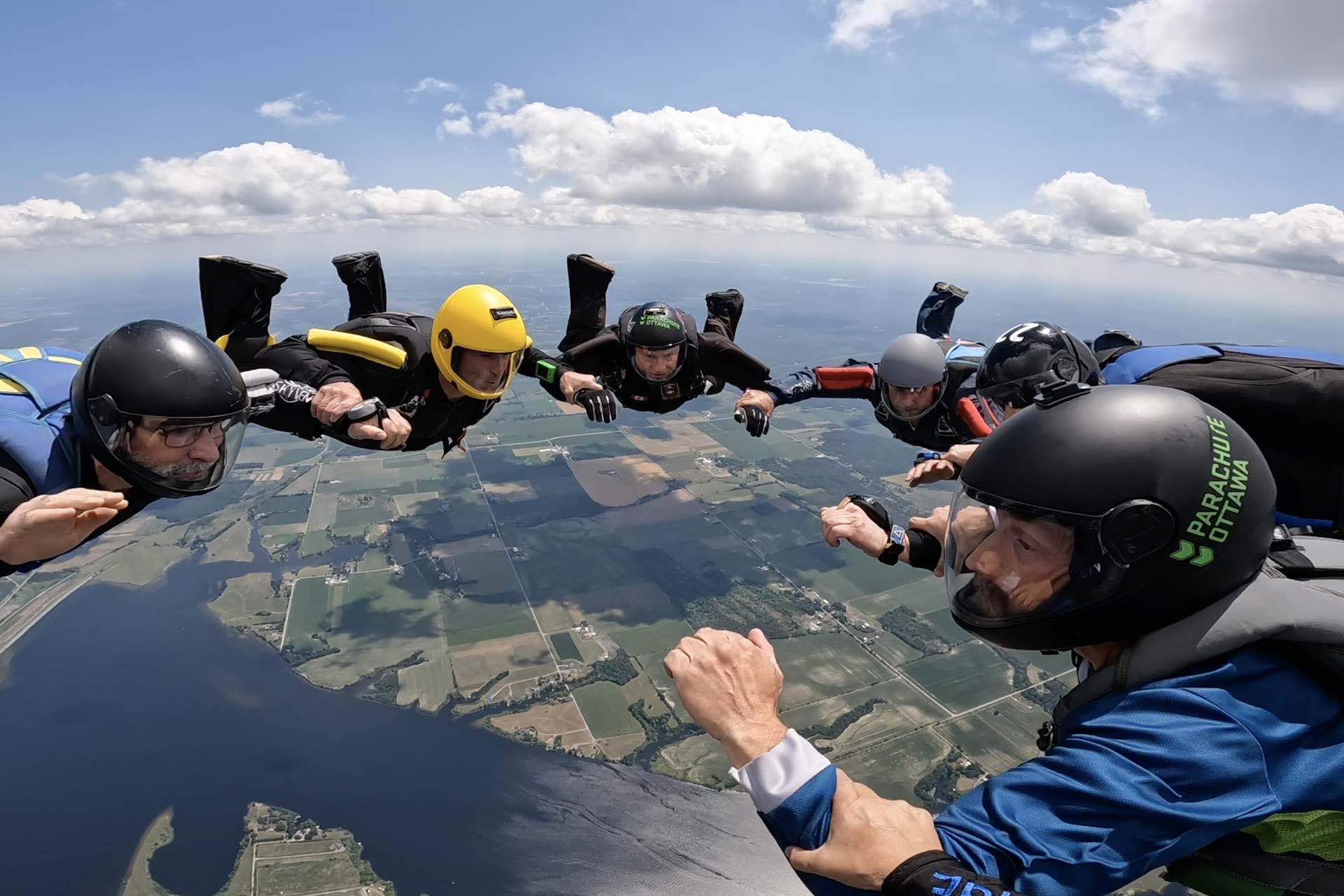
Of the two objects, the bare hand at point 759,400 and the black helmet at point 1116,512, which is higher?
the black helmet at point 1116,512

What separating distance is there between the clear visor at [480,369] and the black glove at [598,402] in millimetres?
783

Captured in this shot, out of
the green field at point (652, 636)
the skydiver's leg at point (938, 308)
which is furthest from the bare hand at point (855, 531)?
the green field at point (652, 636)

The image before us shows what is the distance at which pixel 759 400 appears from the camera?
7059 millimetres

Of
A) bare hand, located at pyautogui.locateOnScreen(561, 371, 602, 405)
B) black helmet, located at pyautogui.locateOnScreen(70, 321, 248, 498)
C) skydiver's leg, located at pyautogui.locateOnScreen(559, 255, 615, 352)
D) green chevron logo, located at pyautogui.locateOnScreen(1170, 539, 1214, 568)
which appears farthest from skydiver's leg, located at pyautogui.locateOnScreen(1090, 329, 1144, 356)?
black helmet, located at pyautogui.locateOnScreen(70, 321, 248, 498)

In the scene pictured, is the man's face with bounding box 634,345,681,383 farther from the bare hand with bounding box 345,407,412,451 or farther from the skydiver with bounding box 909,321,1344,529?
the skydiver with bounding box 909,321,1344,529

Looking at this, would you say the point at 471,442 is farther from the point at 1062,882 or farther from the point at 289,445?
the point at 1062,882

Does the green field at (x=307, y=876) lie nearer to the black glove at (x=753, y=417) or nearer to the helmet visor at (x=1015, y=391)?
the black glove at (x=753, y=417)

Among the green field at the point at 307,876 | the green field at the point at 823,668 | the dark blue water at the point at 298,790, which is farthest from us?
the green field at the point at 823,668

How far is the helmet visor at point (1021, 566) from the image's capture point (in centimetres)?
202

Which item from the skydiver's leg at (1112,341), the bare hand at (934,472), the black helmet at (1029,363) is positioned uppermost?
the skydiver's leg at (1112,341)

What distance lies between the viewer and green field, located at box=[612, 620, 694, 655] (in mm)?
32219

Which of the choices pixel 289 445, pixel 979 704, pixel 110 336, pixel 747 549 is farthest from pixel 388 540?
pixel 110 336

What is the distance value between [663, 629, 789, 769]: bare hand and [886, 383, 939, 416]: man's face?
5.87 metres

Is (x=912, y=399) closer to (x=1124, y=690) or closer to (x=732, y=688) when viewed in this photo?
(x=1124, y=690)
